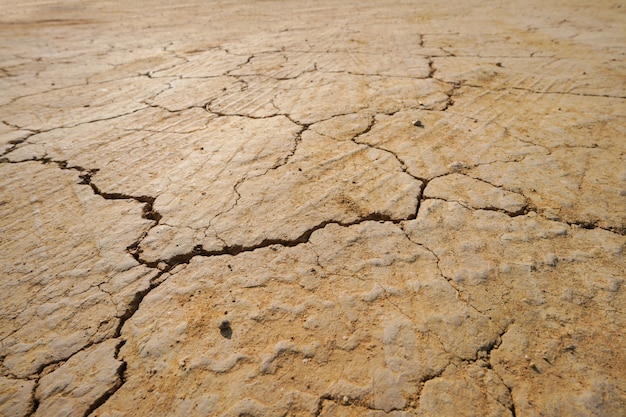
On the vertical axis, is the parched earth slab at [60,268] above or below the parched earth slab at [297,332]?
above

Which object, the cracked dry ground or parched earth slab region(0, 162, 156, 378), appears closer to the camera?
the cracked dry ground

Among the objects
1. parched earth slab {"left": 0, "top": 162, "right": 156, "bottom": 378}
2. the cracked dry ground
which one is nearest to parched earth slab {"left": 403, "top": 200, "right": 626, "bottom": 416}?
the cracked dry ground

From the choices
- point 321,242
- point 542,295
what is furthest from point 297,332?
point 542,295

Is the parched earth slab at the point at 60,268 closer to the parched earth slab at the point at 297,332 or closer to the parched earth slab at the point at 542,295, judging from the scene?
the parched earth slab at the point at 297,332

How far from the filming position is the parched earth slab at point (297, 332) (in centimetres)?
111

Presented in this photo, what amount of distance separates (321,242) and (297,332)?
1.53 feet

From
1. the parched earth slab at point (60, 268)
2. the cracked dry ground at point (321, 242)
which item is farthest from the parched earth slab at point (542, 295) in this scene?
the parched earth slab at point (60, 268)

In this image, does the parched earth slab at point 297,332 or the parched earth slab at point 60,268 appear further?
the parched earth slab at point 60,268

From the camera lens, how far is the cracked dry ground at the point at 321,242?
3.71ft

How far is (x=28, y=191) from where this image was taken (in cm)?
201

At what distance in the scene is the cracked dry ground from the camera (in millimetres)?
1131

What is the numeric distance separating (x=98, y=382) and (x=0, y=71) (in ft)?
14.6

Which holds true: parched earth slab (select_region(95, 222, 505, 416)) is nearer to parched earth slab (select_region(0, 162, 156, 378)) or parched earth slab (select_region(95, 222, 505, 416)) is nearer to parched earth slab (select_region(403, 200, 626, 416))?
parched earth slab (select_region(403, 200, 626, 416))

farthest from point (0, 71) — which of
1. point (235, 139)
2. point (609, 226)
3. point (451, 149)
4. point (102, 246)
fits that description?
point (609, 226)
